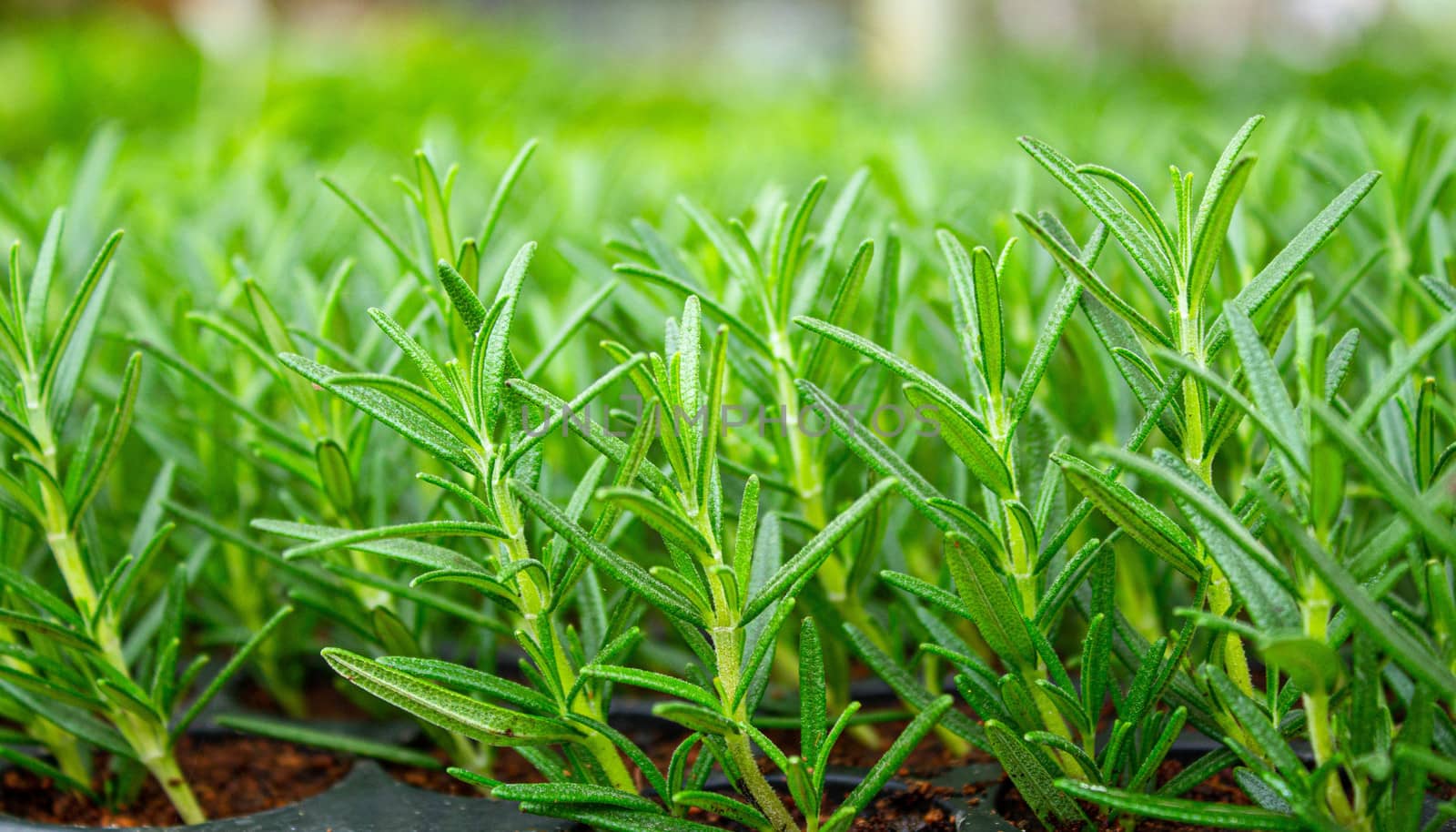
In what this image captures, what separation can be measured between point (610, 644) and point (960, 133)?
227 cm

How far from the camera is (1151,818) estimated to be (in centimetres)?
69

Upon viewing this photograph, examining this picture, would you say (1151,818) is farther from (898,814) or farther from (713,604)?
(713,604)

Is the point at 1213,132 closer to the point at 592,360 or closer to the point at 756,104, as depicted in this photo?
the point at 592,360

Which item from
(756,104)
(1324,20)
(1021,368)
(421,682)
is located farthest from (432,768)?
(1324,20)

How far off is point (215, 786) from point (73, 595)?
22 centimetres

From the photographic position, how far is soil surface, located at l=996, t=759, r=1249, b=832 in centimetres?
68

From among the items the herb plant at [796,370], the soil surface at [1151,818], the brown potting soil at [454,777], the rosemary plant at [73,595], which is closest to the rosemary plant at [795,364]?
the herb plant at [796,370]

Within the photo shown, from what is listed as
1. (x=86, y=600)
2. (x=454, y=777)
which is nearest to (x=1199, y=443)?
(x=454, y=777)

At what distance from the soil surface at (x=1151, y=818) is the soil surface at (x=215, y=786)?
1.68ft

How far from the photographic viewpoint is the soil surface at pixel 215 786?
86 centimetres

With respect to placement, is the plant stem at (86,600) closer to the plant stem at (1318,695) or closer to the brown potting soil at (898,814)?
the brown potting soil at (898,814)

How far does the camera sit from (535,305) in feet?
3.33

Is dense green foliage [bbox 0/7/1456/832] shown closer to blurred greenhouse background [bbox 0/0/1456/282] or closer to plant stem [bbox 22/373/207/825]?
plant stem [bbox 22/373/207/825]

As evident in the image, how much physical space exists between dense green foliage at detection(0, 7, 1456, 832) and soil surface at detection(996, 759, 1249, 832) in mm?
19
